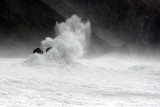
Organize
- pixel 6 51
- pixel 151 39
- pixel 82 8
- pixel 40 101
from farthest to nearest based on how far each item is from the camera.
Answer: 1. pixel 151 39
2. pixel 82 8
3. pixel 6 51
4. pixel 40 101

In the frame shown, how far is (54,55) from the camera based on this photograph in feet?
49.2

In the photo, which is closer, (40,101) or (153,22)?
(40,101)

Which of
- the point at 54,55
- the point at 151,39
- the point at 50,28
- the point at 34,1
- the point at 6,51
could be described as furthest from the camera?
the point at 151,39

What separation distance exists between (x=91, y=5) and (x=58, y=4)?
47.5 feet

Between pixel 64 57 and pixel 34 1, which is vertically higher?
pixel 34 1

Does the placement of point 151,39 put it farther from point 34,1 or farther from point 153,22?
point 34,1

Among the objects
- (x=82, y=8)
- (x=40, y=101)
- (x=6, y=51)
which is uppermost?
(x=82, y=8)

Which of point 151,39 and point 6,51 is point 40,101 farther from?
point 151,39

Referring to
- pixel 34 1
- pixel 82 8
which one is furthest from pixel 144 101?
pixel 82 8

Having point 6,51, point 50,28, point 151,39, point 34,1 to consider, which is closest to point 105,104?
point 6,51

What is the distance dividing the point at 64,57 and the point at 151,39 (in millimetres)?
64943

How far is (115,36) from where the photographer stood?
67812 millimetres

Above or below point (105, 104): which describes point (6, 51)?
above

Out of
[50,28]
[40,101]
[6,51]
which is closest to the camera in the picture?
[40,101]
